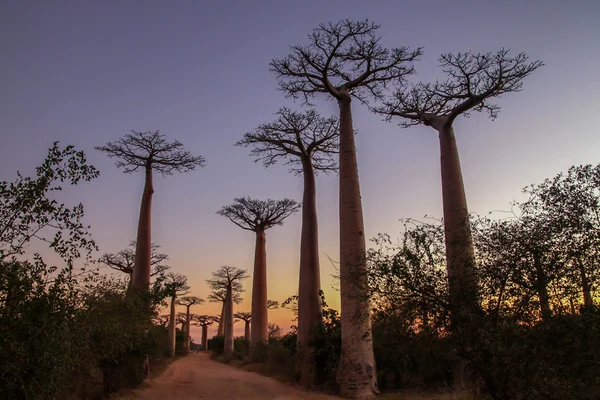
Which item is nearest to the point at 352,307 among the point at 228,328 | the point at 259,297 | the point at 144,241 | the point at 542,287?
the point at 542,287

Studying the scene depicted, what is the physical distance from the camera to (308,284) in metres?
14.6

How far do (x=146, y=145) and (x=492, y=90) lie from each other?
482 inches

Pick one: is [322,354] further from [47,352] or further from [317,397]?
[47,352]

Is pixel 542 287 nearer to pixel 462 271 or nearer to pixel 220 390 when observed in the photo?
pixel 462 271

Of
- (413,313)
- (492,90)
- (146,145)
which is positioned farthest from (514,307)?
(146,145)

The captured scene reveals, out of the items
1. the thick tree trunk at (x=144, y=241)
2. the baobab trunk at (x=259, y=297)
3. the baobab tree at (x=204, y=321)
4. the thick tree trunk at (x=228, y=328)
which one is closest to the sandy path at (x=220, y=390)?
the thick tree trunk at (x=144, y=241)

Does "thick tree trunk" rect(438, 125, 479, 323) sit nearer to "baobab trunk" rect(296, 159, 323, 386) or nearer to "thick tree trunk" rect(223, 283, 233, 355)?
"baobab trunk" rect(296, 159, 323, 386)

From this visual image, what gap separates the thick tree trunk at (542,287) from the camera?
203 inches

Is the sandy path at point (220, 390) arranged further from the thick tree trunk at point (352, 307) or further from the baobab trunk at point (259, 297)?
the baobab trunk at point (259, 297)

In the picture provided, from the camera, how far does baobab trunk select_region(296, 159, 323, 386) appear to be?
1319 centimetres

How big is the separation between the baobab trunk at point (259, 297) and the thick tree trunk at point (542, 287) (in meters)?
17.4

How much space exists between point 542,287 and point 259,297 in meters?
18.0

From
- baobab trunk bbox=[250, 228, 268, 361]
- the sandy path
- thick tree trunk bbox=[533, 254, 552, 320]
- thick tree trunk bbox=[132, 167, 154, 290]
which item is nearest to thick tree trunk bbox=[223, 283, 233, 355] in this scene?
baobab trunk bbox=[250, 228, 268, 361]

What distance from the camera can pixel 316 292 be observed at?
1449 centimetres
